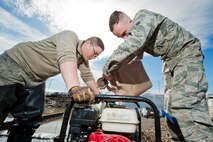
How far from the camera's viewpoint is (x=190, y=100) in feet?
8.17

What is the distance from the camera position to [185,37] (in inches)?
112

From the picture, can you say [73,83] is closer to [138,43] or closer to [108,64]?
[108,64]

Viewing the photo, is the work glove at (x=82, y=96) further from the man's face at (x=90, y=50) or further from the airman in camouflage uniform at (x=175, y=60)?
the man's face at (x=90, y=50)

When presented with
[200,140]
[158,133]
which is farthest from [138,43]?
[200,140]

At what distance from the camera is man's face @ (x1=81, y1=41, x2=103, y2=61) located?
2898mm

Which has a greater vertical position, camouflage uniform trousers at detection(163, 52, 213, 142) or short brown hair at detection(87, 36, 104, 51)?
short brown hair at detection(87, 36, 104, 51)

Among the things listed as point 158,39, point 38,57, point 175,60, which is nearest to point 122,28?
point 158,39

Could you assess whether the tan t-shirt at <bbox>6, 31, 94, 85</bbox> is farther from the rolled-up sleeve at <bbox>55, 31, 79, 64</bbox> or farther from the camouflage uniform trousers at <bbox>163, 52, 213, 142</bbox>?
the camouflage uniform trousers at <bbox>163, 52, 213, 142</bbox>

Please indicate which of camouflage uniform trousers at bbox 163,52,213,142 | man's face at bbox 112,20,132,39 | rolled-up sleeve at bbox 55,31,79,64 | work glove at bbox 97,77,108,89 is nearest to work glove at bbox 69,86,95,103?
rolled-up sleeve at bbox 55,31,79,64

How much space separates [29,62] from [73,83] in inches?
43.9

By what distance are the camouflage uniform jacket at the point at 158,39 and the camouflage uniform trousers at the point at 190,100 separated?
15 centimetres

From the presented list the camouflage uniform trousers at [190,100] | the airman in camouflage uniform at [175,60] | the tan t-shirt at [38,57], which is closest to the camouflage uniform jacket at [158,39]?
the airman in camouflage uniform at [175,60]

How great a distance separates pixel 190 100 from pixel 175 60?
1.81 ft

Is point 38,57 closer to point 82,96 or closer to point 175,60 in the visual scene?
point 82,96
